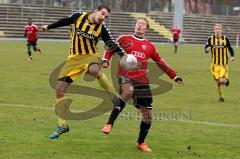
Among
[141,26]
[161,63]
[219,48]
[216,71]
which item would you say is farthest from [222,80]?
[141,26]

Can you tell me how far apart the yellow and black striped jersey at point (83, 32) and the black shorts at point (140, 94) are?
1.20m

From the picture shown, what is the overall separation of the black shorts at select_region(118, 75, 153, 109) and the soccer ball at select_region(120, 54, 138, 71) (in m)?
0.18

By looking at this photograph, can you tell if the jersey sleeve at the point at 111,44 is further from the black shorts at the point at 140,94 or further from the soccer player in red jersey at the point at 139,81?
the black shorts at the point at 140,94

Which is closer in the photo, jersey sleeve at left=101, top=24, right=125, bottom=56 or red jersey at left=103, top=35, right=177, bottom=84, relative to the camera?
red jersey at left=103, top=35, right=177, bottom=84

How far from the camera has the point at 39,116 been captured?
14.1m

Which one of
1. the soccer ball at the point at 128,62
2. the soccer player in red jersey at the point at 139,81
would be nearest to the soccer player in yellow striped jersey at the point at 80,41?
the soccer player in red jersey at the point at 139,81

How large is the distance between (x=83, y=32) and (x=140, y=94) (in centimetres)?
186

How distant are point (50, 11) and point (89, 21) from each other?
2184 inches

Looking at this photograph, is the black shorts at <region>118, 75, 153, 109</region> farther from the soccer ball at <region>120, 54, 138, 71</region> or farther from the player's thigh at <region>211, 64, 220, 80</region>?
the player's thigh at <region>211, 64, 220, 80</region>

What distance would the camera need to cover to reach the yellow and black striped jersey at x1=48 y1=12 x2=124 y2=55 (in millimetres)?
11508

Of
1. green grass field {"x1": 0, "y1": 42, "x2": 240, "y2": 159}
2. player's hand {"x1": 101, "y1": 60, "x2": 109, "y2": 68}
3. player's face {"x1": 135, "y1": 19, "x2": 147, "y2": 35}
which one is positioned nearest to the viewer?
green grass field {"x1": 0, "y1": 42, "x2": 240, "y2": 159}

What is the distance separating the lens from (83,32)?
11570mm

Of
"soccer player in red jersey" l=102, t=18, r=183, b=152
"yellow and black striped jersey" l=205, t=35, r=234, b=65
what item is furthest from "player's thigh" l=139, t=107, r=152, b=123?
"yellow and black striped jersey" l=205, t=35, r=234, b=65

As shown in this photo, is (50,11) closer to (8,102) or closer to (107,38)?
(8,102)
